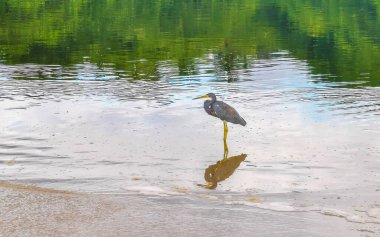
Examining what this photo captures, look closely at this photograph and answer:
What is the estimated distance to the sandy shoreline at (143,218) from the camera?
35.6 ft

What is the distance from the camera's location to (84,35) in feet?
160

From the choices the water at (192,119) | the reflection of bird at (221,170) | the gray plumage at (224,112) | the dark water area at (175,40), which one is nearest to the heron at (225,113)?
the gray plumage at (224,112)

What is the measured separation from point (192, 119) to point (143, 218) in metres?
9.22

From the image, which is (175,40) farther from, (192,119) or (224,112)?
(224,112)

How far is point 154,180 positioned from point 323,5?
261 feet

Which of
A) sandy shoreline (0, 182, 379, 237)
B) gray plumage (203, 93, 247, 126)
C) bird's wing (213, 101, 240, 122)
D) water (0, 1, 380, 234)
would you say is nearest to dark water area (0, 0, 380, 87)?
water (0, 1, 380, 234)

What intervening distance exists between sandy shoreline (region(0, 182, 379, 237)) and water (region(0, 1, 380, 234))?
17.4 inches

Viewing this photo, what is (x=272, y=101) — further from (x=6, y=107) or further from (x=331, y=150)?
(x=6, y=107)

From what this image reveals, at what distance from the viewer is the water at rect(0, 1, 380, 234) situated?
13.9 m

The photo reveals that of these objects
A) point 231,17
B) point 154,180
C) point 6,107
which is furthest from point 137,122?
point 231,17

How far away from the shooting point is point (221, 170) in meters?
15.3

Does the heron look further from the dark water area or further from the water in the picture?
the dark water area

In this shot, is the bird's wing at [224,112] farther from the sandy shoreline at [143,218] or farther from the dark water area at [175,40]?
the dark water area at [175,40]

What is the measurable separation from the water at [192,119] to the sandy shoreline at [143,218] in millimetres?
441
